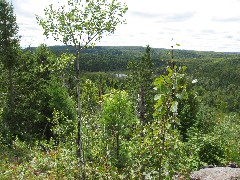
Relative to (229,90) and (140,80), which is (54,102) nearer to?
(140,80)

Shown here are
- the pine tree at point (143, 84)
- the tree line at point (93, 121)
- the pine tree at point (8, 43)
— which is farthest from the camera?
the pine tree at point (143, 84)

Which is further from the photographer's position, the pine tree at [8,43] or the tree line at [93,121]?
the pine tree at [8,43]

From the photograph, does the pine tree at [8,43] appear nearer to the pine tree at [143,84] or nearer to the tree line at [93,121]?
the tree line at [93,121]

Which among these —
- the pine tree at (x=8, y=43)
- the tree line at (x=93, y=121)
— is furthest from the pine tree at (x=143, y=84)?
the pine tree at (x=8, y=43)

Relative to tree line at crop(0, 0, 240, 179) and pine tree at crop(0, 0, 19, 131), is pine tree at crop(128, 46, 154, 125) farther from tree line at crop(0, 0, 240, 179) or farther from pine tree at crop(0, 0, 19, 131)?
pine tree at crop(0, 0, 19, 131)

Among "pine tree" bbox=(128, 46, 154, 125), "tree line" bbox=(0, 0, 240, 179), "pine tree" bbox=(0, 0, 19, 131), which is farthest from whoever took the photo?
"pine tree" bbox=(128, 46, 154, 125)

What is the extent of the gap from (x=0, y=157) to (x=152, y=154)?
17453 mm

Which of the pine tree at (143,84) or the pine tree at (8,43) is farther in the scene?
the pine tree at (143,84)

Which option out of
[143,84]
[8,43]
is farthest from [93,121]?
Answer: [143,84]

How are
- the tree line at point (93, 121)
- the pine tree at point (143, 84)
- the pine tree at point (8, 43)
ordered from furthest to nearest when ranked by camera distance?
1. the pine tree at point (143, 84)
2. the pine tree at point (8, 43)
3. the tree line at point (93, 121)

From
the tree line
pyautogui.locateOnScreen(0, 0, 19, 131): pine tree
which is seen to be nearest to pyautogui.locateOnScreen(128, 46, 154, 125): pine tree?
the tree line

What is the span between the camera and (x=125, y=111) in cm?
2202

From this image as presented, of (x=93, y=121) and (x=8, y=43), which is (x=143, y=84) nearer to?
(x=8, y=43)

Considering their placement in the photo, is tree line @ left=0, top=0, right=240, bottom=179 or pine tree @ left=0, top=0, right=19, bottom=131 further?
pine tree @ left=0, top=0, right=19, bottom=131
